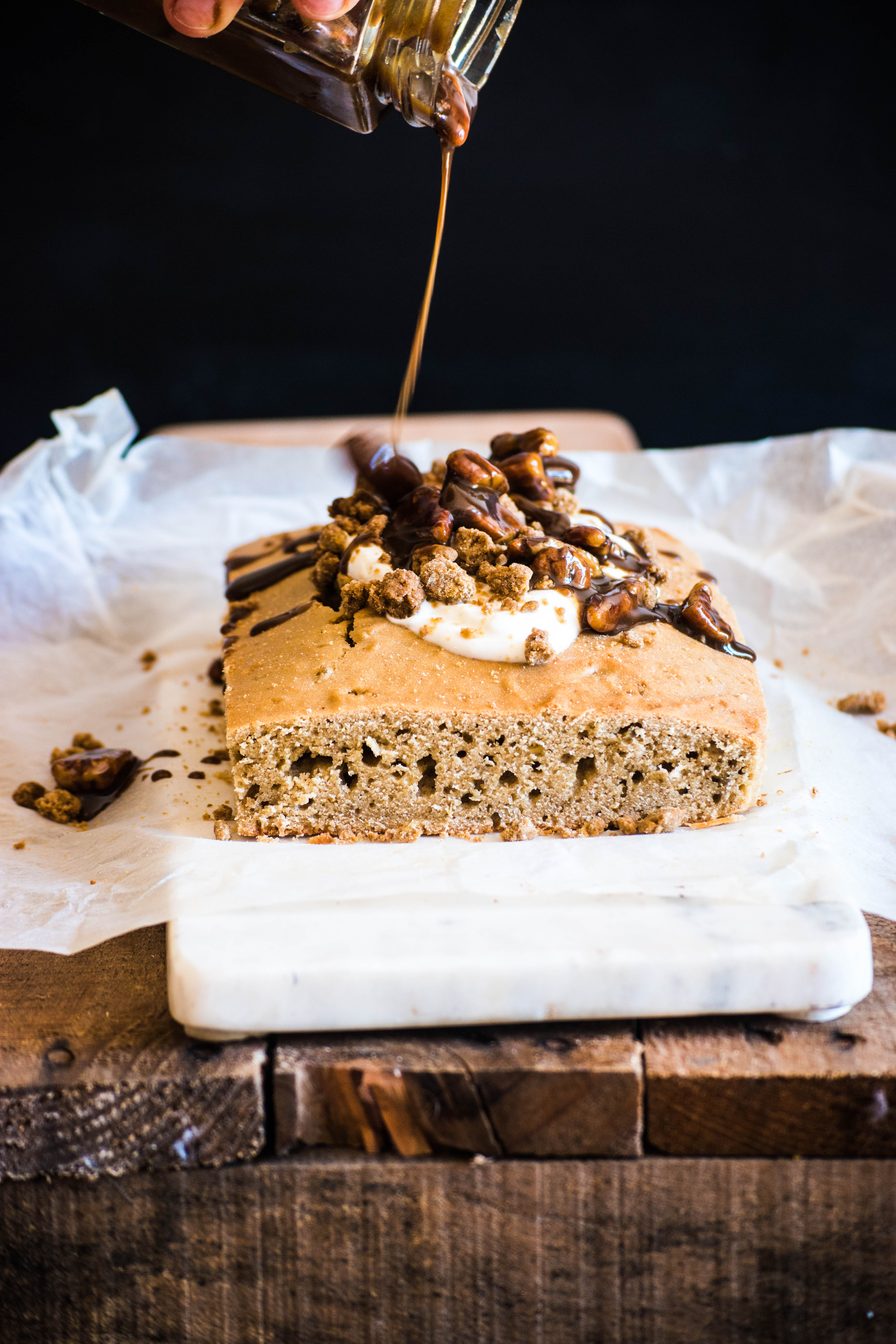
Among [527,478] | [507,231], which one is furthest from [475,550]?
[507,231]

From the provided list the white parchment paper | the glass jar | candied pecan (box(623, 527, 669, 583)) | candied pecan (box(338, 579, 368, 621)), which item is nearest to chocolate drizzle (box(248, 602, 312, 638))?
candied pecan (box(338, 579, 368, 621))

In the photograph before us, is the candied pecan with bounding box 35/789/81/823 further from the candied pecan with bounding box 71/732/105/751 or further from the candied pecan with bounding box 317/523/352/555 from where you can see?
the candied pecan with bounding box 317/523/352/555

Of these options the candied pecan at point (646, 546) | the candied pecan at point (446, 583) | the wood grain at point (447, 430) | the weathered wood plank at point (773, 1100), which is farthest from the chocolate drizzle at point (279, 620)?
the wood grain at point (447, 430)

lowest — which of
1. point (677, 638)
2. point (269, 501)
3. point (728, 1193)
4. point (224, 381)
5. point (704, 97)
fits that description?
point (224, 381)

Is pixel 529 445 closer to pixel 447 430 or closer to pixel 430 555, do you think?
pixel 430 555

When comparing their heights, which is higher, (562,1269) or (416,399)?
(562,1269)

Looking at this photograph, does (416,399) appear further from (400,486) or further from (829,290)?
(400,486)

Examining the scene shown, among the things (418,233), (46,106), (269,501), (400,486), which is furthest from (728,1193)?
(46,106)
